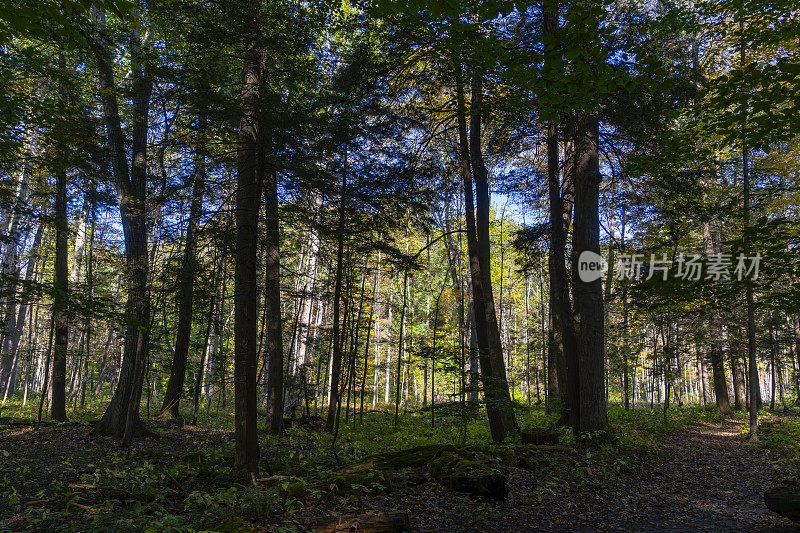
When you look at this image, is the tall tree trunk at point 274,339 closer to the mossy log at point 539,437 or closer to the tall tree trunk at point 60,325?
the tall tree trunk at point 60,325

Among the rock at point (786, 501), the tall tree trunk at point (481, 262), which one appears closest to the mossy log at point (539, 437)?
the tall tree trunk at point (481, 262)

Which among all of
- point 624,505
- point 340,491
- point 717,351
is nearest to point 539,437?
point 624,505

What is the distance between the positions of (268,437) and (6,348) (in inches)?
1086

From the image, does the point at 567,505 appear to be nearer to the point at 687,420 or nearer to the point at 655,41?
the point at 655,41

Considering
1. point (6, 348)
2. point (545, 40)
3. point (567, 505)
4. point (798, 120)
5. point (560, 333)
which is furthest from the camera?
point (6, 348)

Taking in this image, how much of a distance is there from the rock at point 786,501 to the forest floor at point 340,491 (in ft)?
1.02

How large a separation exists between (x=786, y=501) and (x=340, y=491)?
601 cm

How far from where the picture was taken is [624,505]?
646 cm

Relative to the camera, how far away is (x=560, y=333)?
A: 1387cm

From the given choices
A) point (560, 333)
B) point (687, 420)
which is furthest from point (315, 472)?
point (687, 420)

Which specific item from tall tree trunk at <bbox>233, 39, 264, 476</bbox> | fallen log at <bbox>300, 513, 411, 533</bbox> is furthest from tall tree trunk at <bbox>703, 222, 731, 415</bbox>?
tall tree trunk at <bbox>233, 39, 264, 476</bbox>

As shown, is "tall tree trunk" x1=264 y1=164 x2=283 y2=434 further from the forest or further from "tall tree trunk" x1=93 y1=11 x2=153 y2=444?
"tall tree trunk" x1=93 y1=11 x2=153 y2=444

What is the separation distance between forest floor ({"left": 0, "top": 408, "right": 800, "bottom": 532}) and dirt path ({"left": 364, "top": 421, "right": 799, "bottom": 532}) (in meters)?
0.02

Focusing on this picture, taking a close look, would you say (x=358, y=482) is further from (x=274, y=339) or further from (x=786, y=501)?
(x=274, y=339)
